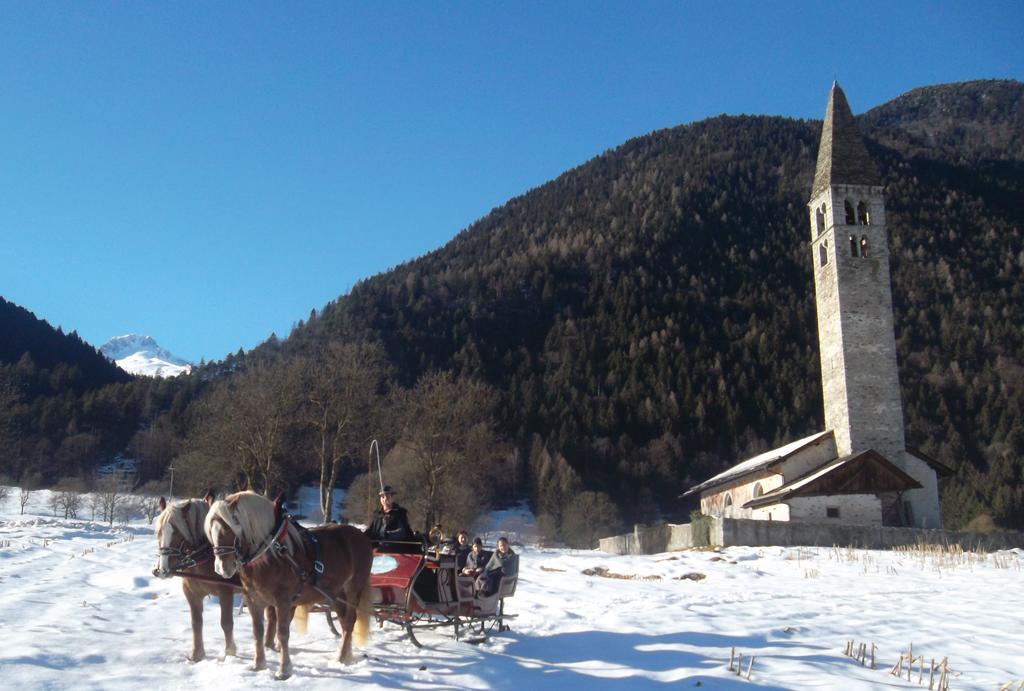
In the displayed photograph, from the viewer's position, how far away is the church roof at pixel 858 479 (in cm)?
3350

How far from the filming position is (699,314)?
118375mm

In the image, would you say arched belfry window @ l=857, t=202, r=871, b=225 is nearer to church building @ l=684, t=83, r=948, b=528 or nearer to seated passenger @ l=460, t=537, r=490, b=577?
church building @ l=684, t=83, r=948, b=528

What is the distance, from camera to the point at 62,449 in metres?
81.1

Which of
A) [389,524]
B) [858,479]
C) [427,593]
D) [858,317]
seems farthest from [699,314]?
[427,593]

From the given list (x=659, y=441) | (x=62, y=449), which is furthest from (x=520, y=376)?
(x=62, y=449)

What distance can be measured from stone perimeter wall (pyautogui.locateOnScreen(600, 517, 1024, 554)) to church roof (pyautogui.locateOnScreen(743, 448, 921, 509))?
205 inches

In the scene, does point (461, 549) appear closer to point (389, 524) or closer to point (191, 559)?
point (389, 524)

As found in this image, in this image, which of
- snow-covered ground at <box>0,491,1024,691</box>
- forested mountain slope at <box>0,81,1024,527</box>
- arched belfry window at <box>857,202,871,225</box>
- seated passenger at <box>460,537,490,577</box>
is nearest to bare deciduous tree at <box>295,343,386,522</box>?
forested mountain slope at <box>0,81,1024,527</box>

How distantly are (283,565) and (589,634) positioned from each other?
4.38 metres

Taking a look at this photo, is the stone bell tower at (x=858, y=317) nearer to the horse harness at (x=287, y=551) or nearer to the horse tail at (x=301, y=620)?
the horse tail at (x=301, y=620)

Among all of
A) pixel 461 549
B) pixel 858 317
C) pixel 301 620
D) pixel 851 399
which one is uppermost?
pixel 858 317

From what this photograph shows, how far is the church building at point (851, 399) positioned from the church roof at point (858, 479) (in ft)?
0.13

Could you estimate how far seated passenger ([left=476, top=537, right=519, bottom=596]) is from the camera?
10.7m

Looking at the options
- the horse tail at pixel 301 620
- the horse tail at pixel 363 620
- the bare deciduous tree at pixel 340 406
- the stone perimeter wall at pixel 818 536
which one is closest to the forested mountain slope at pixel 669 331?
the bare deciduous tree at pixel 340 406
